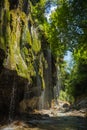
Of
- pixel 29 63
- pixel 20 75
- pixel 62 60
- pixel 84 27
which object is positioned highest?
pixel 62 60

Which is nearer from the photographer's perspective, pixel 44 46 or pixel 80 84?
pixel 44 46

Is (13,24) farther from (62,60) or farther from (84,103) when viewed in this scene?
(62,60)

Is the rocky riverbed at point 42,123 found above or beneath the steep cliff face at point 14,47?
beneath

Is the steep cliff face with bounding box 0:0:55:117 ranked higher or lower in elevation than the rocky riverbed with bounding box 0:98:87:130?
higher

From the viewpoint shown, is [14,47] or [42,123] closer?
[14,47]

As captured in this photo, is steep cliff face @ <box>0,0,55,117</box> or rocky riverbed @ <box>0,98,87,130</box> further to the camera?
steep cliff face @ <box>0,0,55,117</box>

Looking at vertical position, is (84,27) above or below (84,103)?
above

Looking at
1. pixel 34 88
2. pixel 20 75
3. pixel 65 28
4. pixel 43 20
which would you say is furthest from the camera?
pixel 43 20

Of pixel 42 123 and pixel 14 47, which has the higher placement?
pixel 14 47

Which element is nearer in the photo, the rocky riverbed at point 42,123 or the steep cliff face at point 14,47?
the rocky riverbed at point 42,123

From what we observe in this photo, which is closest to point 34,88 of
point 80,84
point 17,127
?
point 17,127

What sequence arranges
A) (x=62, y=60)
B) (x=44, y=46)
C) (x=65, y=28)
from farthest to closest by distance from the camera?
(x=62, y=60) → (x=44, y=46) → (x=65, y=28)

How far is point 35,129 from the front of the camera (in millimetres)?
16797

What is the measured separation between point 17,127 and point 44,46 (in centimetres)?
2166
